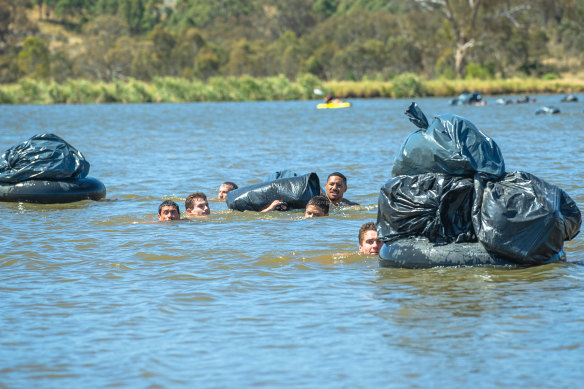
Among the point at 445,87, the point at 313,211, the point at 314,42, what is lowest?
the point at 313,211

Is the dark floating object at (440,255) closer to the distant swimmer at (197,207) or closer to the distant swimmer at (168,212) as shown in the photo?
the distant swimmer at (168,212)

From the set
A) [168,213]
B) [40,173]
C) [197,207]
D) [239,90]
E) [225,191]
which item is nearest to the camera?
[168,213]

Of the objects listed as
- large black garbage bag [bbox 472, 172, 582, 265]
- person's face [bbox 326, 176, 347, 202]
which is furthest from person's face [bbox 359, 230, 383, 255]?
person's face [bbox 326, 176, 347, 202]

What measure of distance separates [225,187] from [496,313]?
25.7ft

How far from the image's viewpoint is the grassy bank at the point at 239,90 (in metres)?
68.2

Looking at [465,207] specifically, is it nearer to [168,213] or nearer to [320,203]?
[320,203]

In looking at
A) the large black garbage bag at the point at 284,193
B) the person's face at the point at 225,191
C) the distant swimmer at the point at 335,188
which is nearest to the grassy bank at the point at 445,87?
the person's face at the point at 225,191

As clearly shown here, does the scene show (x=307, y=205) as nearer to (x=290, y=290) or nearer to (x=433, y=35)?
(x=290, y=290)

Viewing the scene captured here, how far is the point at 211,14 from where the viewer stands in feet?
416

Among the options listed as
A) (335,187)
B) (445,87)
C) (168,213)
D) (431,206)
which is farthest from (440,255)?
(445,87)

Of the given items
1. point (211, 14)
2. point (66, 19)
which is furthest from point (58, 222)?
point (66, 19)

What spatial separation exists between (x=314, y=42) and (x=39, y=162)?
84.6 m

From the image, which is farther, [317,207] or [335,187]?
[335,187]

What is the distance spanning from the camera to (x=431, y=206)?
8.29 metres
